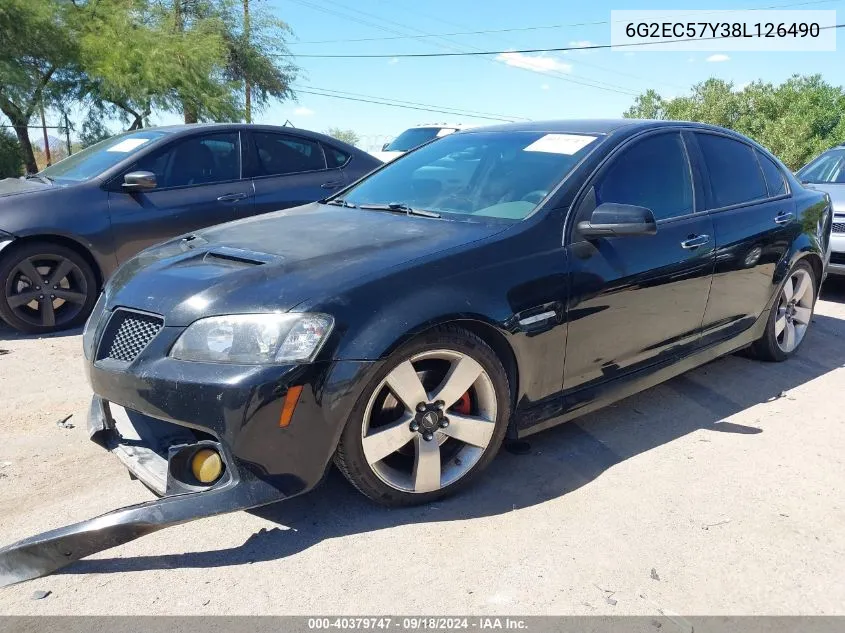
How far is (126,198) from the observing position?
5605mm

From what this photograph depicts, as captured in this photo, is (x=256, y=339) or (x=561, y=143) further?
(x=561, y=143)

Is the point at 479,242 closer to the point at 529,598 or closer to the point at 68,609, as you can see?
the point at 529,598

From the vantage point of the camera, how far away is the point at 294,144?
6.54m

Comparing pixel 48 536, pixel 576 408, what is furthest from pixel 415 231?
pixel 48 536

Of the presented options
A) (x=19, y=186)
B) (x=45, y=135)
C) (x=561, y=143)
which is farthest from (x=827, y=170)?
(x=45, y=135)

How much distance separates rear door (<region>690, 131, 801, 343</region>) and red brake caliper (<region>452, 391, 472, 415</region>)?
1.73 metres

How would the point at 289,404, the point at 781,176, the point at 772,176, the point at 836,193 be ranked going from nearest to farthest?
the point at 289,404 → the point at 772,176 → the point at 781,176 → the point at 836,193

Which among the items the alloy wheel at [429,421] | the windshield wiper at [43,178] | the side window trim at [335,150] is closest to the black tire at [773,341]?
the alloy wheel at [429,421]

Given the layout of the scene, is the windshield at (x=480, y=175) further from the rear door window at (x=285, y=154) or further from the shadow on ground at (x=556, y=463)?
the rear door window at (x=285, y=154)

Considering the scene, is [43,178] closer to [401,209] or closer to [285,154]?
[285,154]

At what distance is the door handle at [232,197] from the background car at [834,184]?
548 cm

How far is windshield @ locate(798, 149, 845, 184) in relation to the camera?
782 cm

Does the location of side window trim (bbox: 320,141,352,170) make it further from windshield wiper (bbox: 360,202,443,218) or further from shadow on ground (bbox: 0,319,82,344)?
windshield wiper (bbox: 360,202,443,218)

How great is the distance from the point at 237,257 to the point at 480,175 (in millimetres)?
1393
